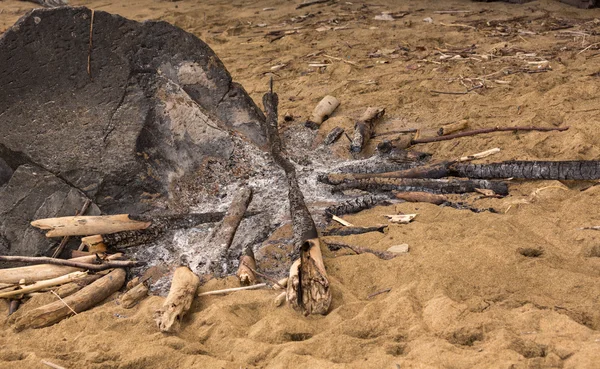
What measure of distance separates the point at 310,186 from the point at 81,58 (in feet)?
7.17

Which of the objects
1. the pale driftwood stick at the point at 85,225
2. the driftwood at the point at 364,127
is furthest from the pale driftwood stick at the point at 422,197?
the pale driftwood stick at the point at 85,225

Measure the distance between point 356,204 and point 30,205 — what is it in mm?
2529

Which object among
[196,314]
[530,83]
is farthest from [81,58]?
[530,83]

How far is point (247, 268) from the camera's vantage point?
3.71 m

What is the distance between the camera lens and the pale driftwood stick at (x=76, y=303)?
3404 millimetres

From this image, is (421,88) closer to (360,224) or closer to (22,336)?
(360,224)

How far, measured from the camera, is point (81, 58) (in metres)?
4.66

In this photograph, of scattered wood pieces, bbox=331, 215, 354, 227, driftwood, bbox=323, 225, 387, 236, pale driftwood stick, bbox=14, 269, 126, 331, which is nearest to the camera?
pale driftwood stick, bbox=14, 269, 126, 331

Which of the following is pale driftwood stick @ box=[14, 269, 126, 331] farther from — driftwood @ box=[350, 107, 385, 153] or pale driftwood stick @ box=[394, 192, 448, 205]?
driftwood @ box=[350, 107, 385, 153]

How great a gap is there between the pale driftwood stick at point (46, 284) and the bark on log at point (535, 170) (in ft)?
10.2

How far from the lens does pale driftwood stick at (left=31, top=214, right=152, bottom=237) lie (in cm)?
411

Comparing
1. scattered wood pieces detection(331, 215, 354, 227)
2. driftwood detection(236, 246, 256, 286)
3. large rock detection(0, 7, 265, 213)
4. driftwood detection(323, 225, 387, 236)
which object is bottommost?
driftwood detection(323, 225, 387, 236)

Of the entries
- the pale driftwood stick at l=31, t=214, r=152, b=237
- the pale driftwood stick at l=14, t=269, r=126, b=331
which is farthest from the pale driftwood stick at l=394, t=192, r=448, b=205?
the pale driftwood stick at l=14, t=269, r=126, b=331

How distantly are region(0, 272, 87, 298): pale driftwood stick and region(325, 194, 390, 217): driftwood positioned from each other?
187 cm
